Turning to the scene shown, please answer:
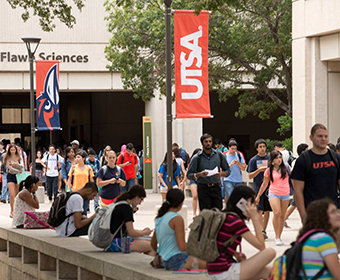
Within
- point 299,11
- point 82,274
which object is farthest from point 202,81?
point 299,11

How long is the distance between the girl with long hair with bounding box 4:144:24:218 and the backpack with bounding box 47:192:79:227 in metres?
6.81

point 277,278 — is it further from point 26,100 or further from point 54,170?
point 26,100

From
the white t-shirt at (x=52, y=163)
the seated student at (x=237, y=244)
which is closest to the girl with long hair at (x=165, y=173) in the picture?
the white t-shirt at (x=52, y=163)

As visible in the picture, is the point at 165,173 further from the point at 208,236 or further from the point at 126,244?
the point at 208,236

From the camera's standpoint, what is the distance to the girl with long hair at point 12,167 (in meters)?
15.8

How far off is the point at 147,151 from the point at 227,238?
1995 cm

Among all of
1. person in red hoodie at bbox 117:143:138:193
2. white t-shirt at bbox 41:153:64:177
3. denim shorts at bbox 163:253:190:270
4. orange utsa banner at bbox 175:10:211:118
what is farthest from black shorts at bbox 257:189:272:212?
white t-shirt at bbox 41:153:64:177

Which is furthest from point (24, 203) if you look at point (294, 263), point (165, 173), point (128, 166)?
point (294, 263)

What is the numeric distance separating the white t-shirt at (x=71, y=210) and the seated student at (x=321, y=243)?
4.97m

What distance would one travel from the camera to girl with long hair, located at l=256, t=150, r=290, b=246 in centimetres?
1066

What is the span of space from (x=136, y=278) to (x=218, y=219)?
1.50 m

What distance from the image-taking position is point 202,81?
10.8m

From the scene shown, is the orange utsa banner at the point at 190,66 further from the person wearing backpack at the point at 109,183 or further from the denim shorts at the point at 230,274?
the denim shorts at the point at 230,274

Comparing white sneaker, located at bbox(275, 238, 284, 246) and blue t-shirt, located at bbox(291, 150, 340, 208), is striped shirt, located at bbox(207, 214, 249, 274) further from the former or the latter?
white sneaker, located at bbox(275, 238, 284, 246)
